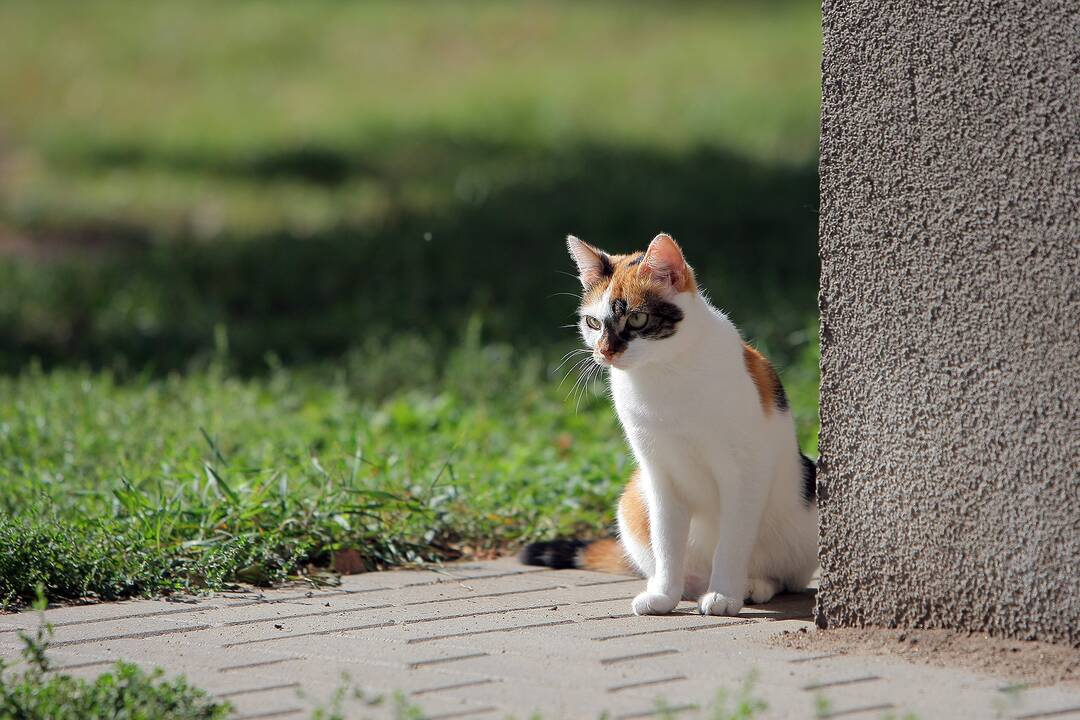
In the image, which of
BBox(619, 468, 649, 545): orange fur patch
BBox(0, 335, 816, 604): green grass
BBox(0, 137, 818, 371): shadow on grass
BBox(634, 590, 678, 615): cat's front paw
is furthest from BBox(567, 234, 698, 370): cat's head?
BBox(0, 137, 818, 371): shadow on grass

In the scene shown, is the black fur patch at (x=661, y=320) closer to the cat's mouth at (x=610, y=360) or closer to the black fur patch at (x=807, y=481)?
the cat's mouth at (x=610, y=360)

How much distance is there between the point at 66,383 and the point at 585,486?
272 centimetres

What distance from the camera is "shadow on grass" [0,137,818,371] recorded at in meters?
7.24

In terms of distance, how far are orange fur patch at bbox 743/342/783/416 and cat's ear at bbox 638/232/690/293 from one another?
0.27m

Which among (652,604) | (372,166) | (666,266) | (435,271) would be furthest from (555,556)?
(372,166)

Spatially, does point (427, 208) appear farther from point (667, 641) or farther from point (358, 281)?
point (667, 641)

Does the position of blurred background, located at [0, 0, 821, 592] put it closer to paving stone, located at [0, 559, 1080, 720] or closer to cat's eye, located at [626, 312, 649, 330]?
paving stone, located at [0, 559, 1080, 720]

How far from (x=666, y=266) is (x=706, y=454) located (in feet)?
1.63

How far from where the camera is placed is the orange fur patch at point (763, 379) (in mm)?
3525

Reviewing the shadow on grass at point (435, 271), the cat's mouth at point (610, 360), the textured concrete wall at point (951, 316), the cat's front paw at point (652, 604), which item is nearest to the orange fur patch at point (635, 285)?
the cat's mouth at point (610, 360)

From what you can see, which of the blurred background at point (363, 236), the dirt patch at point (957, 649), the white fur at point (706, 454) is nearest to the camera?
the dirt patch at point (957, 649)

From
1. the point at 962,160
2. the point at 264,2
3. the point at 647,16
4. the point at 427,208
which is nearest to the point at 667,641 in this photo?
the point at 962,160

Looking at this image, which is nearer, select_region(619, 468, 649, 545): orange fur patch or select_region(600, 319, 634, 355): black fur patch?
select_region(600, 319, 634, 355): black fur patch

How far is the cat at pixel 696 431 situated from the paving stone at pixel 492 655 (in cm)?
14
